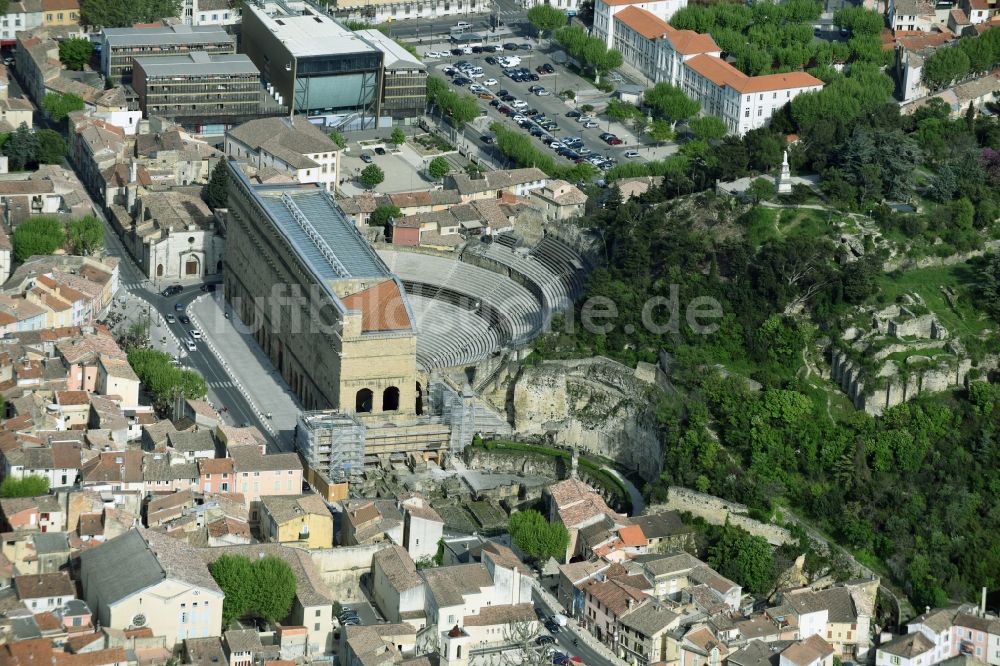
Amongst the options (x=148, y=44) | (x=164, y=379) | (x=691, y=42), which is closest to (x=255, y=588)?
(x=164, y=379)

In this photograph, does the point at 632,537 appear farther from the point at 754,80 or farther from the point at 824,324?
the point at 754,80

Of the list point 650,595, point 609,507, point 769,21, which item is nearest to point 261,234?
point 609,507

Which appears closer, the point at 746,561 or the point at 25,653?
the point at 25,653

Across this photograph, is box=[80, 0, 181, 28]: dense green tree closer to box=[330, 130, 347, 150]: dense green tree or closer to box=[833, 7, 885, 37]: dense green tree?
box=[330, 130, 347, 150]: dense green tree

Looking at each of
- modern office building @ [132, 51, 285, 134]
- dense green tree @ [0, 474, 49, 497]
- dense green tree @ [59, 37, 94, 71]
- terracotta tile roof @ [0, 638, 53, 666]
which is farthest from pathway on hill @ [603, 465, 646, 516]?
dense green tree @ [59, 37, 94, 71]

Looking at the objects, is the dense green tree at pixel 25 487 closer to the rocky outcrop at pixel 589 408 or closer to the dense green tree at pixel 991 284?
the rocky outcrop at pixel 589 408

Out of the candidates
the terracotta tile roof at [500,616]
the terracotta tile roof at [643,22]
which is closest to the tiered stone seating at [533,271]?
the terracotta tile roof at [500,616]
